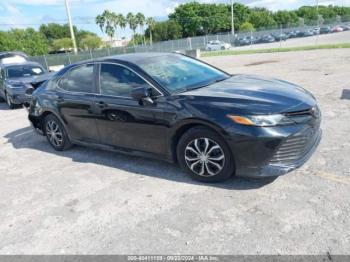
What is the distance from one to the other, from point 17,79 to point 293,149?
11.1 metres

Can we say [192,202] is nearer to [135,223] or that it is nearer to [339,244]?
[135,223]

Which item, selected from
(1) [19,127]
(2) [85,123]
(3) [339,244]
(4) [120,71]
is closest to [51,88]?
(2) [85,123]

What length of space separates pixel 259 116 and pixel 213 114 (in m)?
0.50

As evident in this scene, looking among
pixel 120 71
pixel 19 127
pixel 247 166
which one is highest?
pixel 120 71

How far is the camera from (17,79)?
12.0 m

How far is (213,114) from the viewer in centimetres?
371

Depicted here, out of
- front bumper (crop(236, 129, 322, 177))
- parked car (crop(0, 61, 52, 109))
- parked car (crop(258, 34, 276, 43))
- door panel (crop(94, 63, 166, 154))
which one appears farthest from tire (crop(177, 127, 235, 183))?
parked car (crop(258, 34, 276, 43))

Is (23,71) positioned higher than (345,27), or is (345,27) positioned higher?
(23,71)

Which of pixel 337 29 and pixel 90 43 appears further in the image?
pixel 90 43

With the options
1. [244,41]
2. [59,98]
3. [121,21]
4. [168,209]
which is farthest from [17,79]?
[121,21]

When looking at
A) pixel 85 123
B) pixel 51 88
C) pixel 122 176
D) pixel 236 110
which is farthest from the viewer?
pixel 51 88

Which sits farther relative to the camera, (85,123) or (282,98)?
(85,123)

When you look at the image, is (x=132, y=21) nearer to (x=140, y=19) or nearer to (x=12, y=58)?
(x=140, y=19)

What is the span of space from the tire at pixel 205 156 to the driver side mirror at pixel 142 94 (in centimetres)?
65
